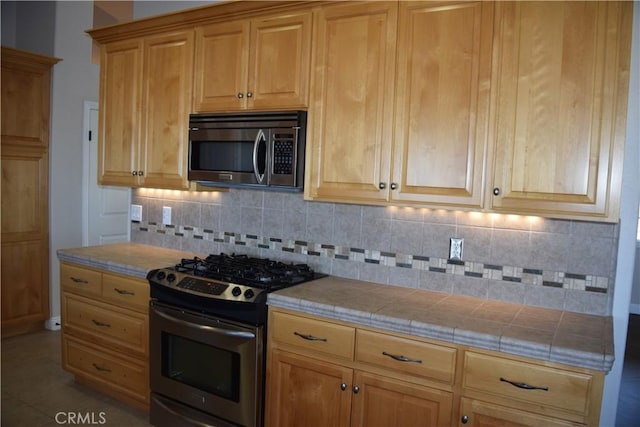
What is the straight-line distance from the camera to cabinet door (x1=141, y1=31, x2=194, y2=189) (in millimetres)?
3047

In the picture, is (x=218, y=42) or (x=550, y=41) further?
(x=218, y=42)

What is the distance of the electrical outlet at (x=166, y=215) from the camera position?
11.8 feet

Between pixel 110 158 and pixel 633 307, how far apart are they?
3.19 meters

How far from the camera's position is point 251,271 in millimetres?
2639

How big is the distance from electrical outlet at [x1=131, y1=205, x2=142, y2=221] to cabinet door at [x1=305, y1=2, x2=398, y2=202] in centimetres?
175

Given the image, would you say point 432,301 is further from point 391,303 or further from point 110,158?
point 110,158

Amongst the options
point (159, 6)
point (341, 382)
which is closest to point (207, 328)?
point (341, 382)

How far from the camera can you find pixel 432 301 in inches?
92.8

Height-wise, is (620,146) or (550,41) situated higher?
(550,41)

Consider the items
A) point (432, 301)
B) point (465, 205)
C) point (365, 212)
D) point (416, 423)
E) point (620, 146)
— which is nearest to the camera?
point (620, 146)

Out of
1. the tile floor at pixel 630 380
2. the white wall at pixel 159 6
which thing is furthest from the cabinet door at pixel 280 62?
the tile floor at pixel 630 380

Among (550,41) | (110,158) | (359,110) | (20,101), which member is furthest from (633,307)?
(20,101)

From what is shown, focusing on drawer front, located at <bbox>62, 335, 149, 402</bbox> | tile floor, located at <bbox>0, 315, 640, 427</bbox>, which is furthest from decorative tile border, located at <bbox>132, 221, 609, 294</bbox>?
drawer front, located at <bbox>62, 335, 149, 402</bbox>

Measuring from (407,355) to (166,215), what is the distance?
2.22 metres
